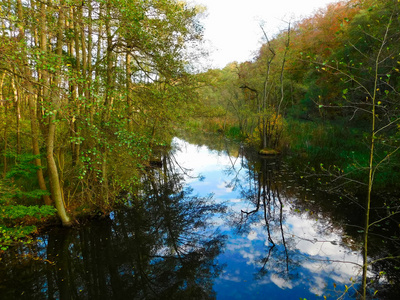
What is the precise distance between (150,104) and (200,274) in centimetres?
514

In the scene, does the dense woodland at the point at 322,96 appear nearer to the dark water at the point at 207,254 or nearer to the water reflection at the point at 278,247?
the water reflection at the point at 278,247

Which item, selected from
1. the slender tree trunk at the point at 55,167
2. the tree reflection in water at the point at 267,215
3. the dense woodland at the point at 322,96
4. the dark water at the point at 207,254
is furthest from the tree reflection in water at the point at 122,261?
the dense woodland at the point at 322,96

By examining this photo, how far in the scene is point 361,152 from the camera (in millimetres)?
12758

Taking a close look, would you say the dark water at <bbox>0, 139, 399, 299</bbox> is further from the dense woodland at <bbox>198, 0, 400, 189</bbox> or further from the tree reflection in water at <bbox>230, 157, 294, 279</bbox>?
the dense woodland at <bbox>198, 0, 400, 189</bbox>

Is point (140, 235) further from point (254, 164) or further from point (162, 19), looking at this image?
point (254, 164)

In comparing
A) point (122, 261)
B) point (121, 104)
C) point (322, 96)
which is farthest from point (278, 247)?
point (322, 96)

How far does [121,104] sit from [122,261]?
14.7 ft

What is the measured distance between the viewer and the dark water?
4.95m

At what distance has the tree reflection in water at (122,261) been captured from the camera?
493cm

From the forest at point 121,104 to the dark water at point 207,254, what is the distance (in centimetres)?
86

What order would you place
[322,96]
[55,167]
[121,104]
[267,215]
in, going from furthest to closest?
[322,96] → [267,215] → [121,104] → [55,167]

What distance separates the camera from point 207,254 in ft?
20.5

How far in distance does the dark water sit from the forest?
864 millimetres

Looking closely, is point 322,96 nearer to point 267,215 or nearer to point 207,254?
point 267,215
